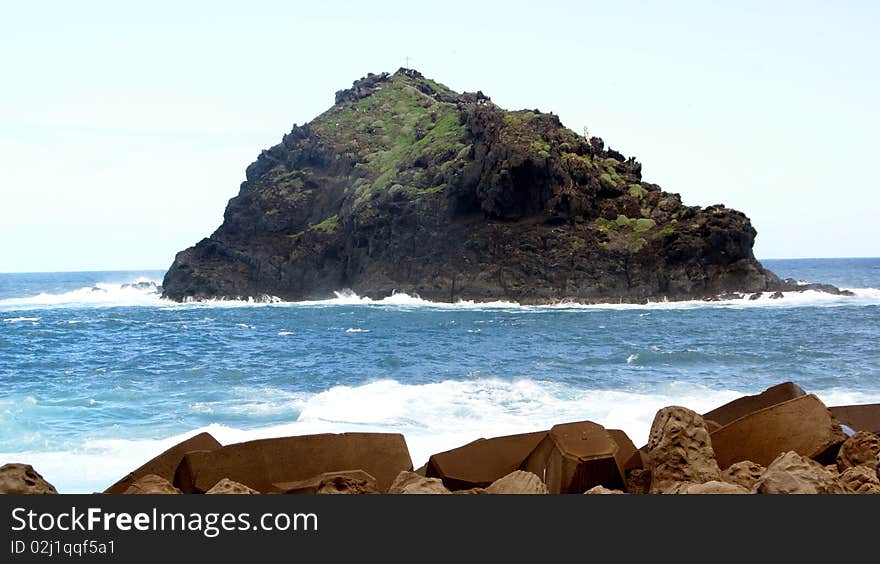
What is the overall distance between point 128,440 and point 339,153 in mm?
75873

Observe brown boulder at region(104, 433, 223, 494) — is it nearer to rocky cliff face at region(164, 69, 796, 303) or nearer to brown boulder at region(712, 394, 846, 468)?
brown boulder at region(712, 394, 846, 468)

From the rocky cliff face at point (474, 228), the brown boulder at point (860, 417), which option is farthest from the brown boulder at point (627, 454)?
the rocky cliff face at point (474, 228)

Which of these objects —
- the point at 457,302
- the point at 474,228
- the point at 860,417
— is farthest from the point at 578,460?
the point at 474,228

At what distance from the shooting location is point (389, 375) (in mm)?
22125

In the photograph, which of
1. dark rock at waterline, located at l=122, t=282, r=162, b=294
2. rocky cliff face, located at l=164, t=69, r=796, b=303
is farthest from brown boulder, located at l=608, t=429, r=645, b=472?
dark rock at waterline, located at l=122, t=282, r=162, b=294

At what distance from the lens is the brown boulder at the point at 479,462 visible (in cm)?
666

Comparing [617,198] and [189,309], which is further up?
[617,198]

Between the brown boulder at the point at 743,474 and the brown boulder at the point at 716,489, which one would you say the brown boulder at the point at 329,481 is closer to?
Result: the brown boulder at the point at 716,489

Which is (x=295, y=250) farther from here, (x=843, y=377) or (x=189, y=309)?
(x=843, y=377)

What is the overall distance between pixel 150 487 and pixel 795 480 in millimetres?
3970

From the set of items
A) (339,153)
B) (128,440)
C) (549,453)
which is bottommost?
(128,440)

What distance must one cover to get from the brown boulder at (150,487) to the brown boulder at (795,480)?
367cm

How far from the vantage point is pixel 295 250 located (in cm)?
7531

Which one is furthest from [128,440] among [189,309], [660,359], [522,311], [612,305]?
[189,309]
